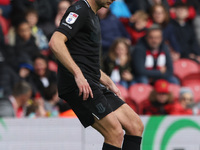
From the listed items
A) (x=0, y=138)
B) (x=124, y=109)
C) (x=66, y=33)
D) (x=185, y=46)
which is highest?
(x=66, y=33)

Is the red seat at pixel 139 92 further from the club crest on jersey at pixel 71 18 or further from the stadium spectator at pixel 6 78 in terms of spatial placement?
the club crest on jersey at pixel 71 18

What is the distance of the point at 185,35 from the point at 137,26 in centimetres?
113

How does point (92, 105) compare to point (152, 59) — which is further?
point (152, 59)

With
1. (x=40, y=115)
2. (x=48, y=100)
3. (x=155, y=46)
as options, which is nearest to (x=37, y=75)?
(x=48, y=100)

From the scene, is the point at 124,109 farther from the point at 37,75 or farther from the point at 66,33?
the point at 37,75

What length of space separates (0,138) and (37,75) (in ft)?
7.22

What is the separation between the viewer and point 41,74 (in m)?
8.67

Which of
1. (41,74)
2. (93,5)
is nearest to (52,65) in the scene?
(41,74)

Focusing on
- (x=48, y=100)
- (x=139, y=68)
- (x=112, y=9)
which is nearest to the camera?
(x=48, y=100)

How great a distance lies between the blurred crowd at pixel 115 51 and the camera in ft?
26.5

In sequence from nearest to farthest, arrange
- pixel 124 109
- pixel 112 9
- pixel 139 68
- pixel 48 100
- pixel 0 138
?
pixel 124 109
pixel 0 138
pixel 48 100
pixel 139 68
pixel 112 9

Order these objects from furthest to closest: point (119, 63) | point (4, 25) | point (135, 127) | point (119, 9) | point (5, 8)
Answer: point (119, 9)
point (5, 8)
point (4, 25)
point (119, 63)
point (135, 127)

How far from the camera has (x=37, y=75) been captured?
8664 mm

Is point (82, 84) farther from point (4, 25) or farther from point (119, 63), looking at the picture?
point (4, 25)
